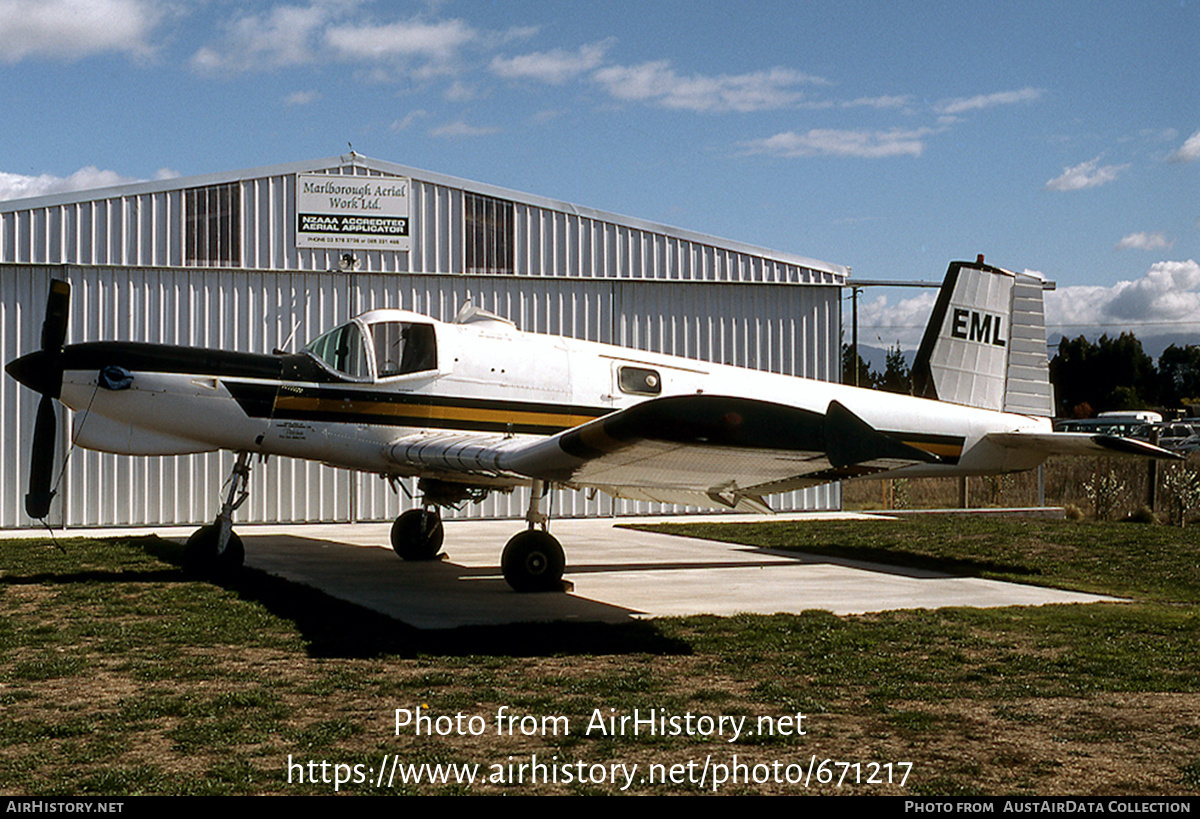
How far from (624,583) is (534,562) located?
5.17 feet

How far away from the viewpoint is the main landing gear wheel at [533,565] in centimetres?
1063

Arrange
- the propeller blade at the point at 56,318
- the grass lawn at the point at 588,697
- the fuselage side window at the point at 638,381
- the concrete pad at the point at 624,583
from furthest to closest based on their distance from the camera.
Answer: the fuselage side window at the point at 638,381 < the propeller blade at the point at 56,318 < the concrete pad at the point at 624,583 < the grass lawn at the point at 588,697

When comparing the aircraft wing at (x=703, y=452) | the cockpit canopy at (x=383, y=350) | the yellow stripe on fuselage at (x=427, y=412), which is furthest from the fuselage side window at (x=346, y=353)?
the aircraft wing at (x=703, y=452)

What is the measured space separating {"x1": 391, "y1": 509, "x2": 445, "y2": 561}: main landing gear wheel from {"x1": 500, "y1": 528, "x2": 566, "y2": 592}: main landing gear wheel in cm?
336

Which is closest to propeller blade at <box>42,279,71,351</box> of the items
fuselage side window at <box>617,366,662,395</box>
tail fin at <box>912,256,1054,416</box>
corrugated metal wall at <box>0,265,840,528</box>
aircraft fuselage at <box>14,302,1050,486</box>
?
aircraft fuselage at <box>14,302,1050,486</box>

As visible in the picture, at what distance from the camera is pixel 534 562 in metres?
10.6

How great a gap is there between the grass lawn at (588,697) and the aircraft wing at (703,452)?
49.9 inches

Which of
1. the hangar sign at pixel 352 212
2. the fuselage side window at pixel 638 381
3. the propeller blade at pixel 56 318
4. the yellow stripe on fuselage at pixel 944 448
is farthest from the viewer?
the hangar sign at pixel 352 212

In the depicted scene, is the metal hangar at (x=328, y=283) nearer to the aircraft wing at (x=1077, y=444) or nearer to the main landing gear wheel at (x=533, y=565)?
the aircraft wing at (x=1077, y=444)

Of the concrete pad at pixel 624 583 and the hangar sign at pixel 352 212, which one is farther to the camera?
the hangar sign at pixel 352 212

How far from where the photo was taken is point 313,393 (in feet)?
37.5

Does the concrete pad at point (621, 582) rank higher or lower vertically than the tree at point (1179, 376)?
lower

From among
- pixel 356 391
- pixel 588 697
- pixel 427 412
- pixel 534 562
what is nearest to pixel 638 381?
pixel 427 412

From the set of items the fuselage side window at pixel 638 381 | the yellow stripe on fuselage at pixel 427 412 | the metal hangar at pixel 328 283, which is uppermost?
the metal hangar at pixel 328 283
